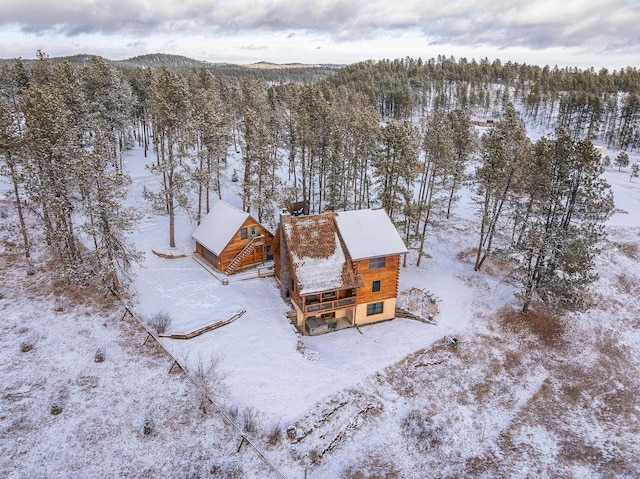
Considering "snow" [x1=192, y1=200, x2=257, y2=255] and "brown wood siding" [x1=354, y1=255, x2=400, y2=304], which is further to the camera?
"snow" [x1=192, y1=200, x2=257, y2=255]

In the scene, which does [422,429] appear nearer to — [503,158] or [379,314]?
[379,314]

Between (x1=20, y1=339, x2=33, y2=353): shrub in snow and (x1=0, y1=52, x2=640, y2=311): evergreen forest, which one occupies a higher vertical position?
(x1=0, y1=52, x2=640, y2=311): evergreen forest

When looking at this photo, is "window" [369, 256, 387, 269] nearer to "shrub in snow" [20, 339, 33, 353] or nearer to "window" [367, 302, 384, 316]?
"window" [367, 302, 384, 316]

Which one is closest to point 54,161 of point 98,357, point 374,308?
point 98,357

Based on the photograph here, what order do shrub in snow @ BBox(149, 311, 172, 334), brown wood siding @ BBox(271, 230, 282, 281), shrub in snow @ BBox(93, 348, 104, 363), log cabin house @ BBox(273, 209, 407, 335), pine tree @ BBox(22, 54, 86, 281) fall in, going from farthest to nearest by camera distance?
1. brown wood siding @ BBox(271, 230, 282, 281)
2. log cabin house @ BBox(273, 209, 407, 335)
3. shrub in snow @ BBox(149, 311, 172, 334)
4. pine tree @ BBox(22, 54, 86, 281)
5. shrub in snow @ BBox(93, 348, 104, 363)

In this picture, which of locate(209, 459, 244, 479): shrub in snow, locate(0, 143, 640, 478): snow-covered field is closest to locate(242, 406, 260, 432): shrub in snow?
locate(0, 143, 640, 478): snow-covered field

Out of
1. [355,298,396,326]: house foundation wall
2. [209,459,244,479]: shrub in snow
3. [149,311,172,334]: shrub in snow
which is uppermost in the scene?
[149,311,172,334]: shrub in snow
